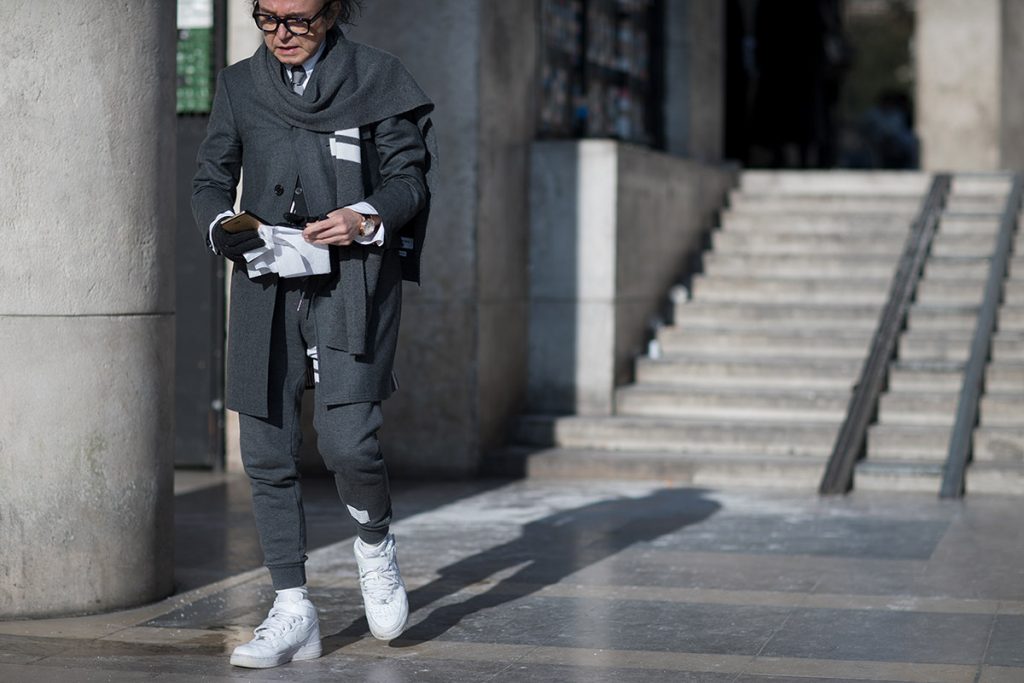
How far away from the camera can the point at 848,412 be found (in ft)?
31.6

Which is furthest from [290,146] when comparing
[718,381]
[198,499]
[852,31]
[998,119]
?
[852,31]

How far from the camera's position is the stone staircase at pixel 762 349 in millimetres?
9664

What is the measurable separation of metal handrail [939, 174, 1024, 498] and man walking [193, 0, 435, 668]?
4.37m

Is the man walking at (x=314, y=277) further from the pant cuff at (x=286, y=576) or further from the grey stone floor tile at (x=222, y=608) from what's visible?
the grey stone floor tile at (x=222, y=608)

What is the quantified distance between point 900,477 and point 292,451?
4650mm

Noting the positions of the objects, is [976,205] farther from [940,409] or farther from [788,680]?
[788,680]

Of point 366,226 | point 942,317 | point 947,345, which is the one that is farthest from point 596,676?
point 942,317

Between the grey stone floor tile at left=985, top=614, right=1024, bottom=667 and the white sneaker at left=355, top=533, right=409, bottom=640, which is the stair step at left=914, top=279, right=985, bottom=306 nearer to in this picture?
the grey stone floor tile at left=985, top=614, right=1024, bottom=667

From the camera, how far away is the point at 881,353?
10109 mm

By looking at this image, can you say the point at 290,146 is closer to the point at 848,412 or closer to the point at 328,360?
the point at 328,360

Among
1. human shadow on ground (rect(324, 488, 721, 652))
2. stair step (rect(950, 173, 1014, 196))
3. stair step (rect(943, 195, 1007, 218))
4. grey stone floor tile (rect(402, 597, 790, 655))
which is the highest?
stair step (rect(950, 173, 1014, 196))

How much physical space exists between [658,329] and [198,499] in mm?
3738

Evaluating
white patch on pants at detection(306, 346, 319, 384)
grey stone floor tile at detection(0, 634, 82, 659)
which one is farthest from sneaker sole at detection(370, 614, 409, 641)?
grey stone floor tile at detection(0, 634, 82, 659)

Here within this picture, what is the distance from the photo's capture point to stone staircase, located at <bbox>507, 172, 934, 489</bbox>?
31.7 ft
